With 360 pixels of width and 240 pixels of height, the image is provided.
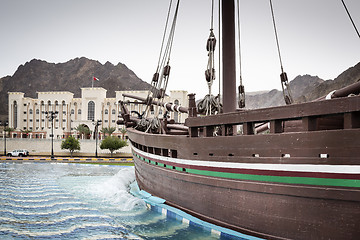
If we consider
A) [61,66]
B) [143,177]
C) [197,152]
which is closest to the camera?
[197,152]

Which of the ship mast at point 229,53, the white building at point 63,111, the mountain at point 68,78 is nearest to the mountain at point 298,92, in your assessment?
the white building at point 63,111

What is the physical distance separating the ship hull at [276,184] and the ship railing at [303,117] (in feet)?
0.61

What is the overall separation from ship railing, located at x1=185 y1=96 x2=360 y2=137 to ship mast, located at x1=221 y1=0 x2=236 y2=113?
1.52 m

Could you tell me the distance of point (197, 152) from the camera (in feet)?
19.0

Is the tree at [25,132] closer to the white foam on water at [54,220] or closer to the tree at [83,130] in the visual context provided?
the tree at [83,130]

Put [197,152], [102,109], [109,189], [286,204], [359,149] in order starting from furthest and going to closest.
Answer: [102,109] → [109,189] → [197,152] → [286,204] → [359,149]

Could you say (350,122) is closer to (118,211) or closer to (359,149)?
(359,149)

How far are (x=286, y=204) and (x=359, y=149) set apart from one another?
1186 mm

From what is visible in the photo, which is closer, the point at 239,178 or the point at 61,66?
the point at 239,178

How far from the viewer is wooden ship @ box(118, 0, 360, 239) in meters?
3.64

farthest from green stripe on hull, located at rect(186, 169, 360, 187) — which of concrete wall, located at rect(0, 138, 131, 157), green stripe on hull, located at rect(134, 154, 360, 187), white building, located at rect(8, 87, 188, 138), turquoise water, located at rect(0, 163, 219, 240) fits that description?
white building, located at rect(8, 87, 188, 138)

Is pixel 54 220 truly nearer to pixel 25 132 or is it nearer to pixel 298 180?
pixel 298 180

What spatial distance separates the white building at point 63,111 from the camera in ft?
231

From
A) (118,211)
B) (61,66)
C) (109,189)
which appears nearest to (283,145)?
(118,211)
